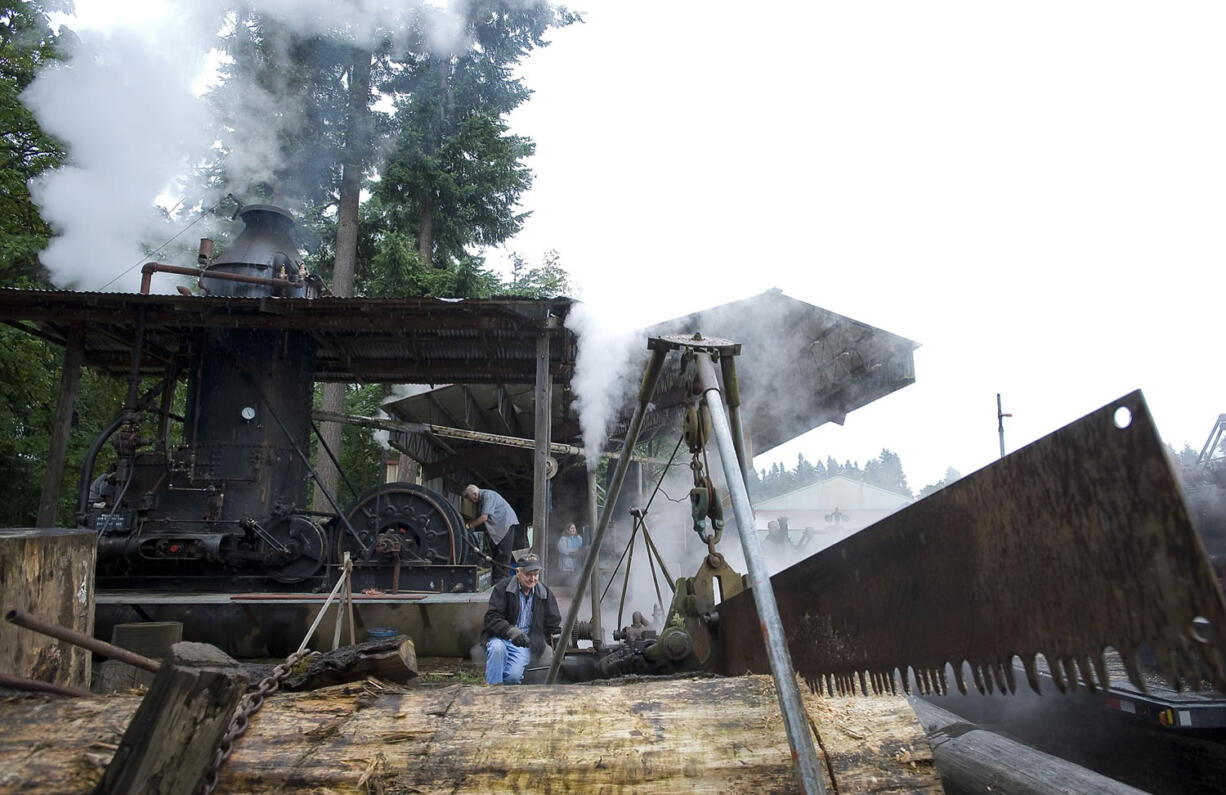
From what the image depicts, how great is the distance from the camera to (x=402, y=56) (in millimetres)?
16875

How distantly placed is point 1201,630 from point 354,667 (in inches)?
84.0

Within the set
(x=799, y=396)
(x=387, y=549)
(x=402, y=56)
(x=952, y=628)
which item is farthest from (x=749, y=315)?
(x=402, y=56)

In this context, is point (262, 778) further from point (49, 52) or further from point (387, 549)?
point (49, 52)

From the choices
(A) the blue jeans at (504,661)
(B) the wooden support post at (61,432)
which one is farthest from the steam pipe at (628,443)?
(B) the wooden support post at (61,432)

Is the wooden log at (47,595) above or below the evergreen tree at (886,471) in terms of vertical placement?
below

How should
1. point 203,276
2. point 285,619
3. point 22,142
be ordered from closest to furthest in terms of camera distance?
point 285,619
point 203,276
point 22,142

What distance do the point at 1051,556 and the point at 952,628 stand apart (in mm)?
335

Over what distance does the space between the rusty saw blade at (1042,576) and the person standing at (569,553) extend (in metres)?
12.0

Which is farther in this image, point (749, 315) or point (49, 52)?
point (49, 52)

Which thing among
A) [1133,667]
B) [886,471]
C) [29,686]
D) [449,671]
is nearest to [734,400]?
[1133,667]

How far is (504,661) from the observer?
541 centimetres

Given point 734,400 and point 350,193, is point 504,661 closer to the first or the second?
point 734,400

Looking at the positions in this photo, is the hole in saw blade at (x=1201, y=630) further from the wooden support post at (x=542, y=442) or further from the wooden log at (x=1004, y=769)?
the wooden support post at (x=542, y=442)

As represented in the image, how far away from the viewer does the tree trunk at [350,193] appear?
13.4 metres
